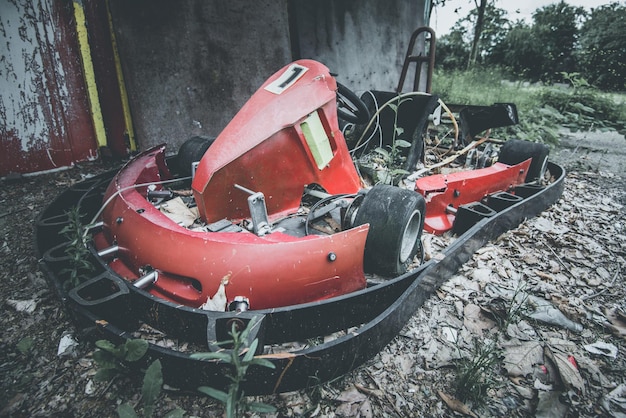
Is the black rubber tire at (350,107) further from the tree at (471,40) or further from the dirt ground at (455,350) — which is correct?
the tree at (471,40)

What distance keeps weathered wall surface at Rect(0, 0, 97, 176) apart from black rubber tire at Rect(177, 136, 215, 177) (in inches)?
58.3

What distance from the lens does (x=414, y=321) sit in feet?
5.96

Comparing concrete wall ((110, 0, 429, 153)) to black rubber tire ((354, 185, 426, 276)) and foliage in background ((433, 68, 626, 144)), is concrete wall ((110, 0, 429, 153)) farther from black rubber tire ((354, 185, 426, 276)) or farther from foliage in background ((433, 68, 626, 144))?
foliage in background ((433, 68, 626, 144))

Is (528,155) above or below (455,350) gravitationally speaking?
above

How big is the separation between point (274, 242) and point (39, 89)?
315 cm

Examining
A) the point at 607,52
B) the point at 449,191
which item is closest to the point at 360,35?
the point at 449,191

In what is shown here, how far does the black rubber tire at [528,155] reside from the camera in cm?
311

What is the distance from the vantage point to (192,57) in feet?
12.2

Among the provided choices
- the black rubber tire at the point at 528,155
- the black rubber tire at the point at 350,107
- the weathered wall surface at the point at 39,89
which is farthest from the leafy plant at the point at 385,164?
the weathered wall surface at the point at 39,89

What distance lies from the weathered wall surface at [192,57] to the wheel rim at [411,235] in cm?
288

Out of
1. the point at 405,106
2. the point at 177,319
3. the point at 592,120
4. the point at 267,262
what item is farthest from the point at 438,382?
the point at 592,120

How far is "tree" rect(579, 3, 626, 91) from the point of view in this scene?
962 centimetres

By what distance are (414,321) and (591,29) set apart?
14.4 meters

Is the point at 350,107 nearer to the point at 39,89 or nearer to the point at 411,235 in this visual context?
the point at 411,235
